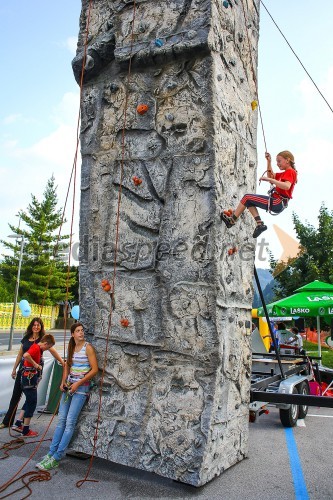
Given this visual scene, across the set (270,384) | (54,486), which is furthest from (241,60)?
(54,486)

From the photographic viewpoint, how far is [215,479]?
4.71m

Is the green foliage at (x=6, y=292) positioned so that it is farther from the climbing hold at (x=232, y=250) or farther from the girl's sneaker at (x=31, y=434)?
the climbing hold at (x=232, y=250)

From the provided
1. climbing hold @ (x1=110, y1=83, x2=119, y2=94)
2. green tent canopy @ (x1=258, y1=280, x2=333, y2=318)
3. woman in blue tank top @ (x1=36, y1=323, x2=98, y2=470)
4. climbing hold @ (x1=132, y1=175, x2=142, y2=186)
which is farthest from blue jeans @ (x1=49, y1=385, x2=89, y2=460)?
green tent canopy @ (x1=258, y1=280, x2=333, y2=318)

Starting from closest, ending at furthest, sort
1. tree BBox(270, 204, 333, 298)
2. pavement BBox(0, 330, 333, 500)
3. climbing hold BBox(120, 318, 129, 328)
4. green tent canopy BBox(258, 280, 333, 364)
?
pavement BBox(0, 330, 333, 500) < climbing hold BBox(120, 318, 129, 328) < green tent canopy BBox(258, 280, 333, 364) < tree BBox(270, 204, 333, 298)

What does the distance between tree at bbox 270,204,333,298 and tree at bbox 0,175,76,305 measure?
62.5ft

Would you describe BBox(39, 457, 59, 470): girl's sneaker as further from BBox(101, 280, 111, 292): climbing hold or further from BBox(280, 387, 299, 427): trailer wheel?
BBox(280, 387, 299, 427): trailer wheel

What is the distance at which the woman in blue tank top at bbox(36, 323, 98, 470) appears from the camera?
4973 mm

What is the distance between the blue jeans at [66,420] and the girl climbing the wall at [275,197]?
8.50ft

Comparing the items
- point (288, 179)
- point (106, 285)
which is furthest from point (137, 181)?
point (288, 179)

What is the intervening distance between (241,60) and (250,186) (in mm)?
1645

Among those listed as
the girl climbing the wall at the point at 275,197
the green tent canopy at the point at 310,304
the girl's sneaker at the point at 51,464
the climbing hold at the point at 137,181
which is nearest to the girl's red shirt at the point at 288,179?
the girl climbing the wall at the point at 275,197

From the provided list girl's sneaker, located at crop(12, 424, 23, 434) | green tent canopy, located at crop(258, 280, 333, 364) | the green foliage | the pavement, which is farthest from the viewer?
the green foliage

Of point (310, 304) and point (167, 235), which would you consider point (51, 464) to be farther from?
point (310, 304)

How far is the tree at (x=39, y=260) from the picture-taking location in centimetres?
3506
